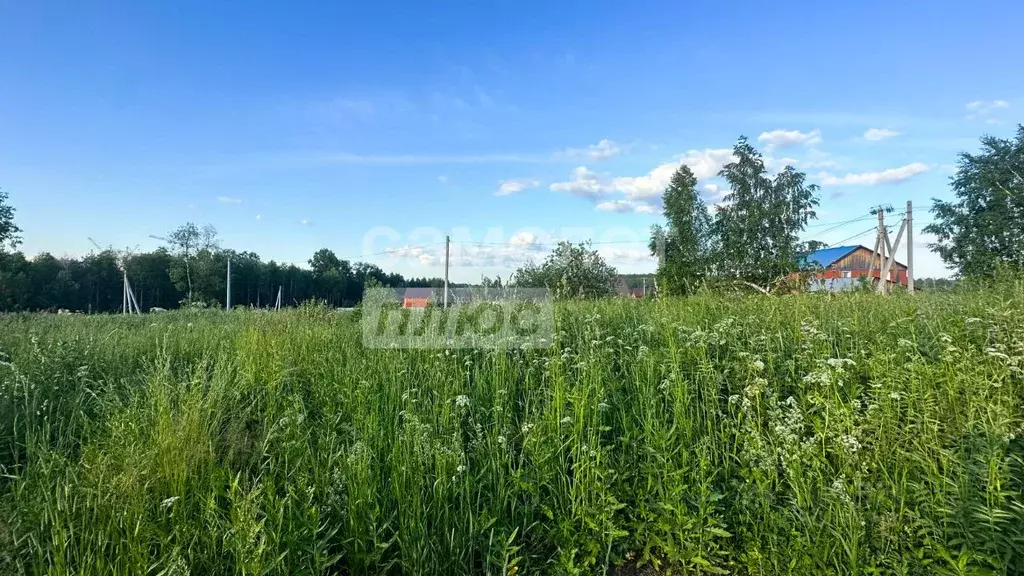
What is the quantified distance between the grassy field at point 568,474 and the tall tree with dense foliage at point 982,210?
2345cm

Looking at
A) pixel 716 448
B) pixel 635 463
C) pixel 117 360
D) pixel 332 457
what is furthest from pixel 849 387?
pixel 117 360

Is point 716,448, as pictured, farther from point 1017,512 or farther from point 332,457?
point 332,457

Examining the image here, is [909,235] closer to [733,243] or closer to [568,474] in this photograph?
[733,243]

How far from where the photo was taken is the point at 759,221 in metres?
16.5

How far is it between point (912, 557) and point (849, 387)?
4.32 ft

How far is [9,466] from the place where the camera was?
260 cm

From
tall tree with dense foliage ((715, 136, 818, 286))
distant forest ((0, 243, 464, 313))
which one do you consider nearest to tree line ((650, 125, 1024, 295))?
tall tree with dense foliage ((715, 136, 818, 286))

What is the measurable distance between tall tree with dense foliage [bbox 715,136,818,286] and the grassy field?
14053mm

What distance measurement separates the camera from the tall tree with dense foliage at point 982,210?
1916cm

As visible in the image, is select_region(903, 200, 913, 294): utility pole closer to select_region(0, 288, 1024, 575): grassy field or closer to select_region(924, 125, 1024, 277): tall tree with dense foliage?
select_region(924, 125, 1024, 277): tall tree with dense foliage

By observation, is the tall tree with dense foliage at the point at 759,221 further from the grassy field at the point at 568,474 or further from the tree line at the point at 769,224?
the grassy field at the point at 568,474

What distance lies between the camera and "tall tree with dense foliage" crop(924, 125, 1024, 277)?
1916 cm

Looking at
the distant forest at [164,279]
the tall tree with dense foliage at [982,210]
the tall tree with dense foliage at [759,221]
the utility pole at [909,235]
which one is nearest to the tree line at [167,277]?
the distant forest at [164,279]

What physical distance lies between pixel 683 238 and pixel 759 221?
317cm
